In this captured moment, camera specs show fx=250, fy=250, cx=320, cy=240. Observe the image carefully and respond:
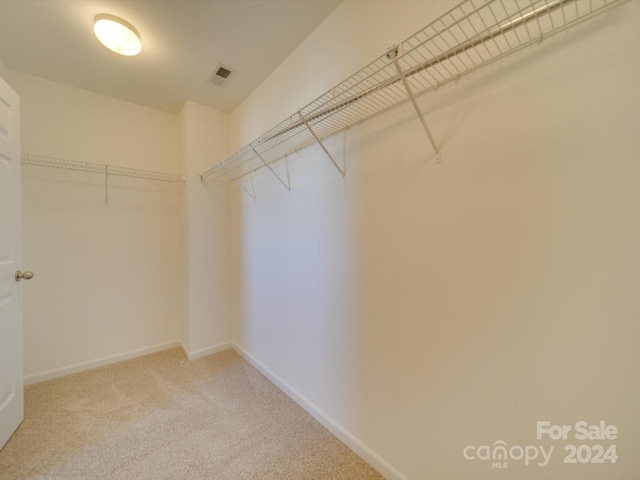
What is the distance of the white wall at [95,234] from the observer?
208cm


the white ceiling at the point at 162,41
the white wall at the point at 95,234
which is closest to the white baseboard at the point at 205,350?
the white wall at the point at 95,234

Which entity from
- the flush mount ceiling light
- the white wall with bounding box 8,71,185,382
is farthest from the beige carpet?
the flush mount ceiling light

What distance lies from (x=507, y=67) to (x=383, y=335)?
3.96 ft

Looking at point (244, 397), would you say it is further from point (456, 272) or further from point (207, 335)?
point (456, 272)

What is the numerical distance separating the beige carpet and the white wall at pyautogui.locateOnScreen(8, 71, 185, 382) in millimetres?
421

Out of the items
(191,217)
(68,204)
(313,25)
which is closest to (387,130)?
(313,25)

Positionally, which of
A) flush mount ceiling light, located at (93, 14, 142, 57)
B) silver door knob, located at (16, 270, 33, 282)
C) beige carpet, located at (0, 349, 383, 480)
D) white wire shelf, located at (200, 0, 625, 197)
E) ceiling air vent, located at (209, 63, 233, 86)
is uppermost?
ceiling air vent, located at (209, 63, 233, 86)

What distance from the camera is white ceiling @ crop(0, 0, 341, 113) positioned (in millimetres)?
1476

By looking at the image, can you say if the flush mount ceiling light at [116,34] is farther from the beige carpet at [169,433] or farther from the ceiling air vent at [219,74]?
the beige carpet at [169,433]

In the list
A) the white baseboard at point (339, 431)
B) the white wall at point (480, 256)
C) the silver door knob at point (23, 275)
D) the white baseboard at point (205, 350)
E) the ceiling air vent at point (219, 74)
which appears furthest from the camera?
the white baseboard at point (205, 350)

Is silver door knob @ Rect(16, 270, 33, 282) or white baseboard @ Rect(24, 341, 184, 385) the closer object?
silver door knob @ Rect(16, 270, 33, 282)

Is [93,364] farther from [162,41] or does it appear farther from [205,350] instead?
[162,41]

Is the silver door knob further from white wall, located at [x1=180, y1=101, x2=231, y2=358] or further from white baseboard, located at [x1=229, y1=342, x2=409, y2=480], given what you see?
white baseboard, located at [x1=229, y1=342, x2=409, y2=480]

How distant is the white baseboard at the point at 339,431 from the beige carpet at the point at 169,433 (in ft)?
0.10
